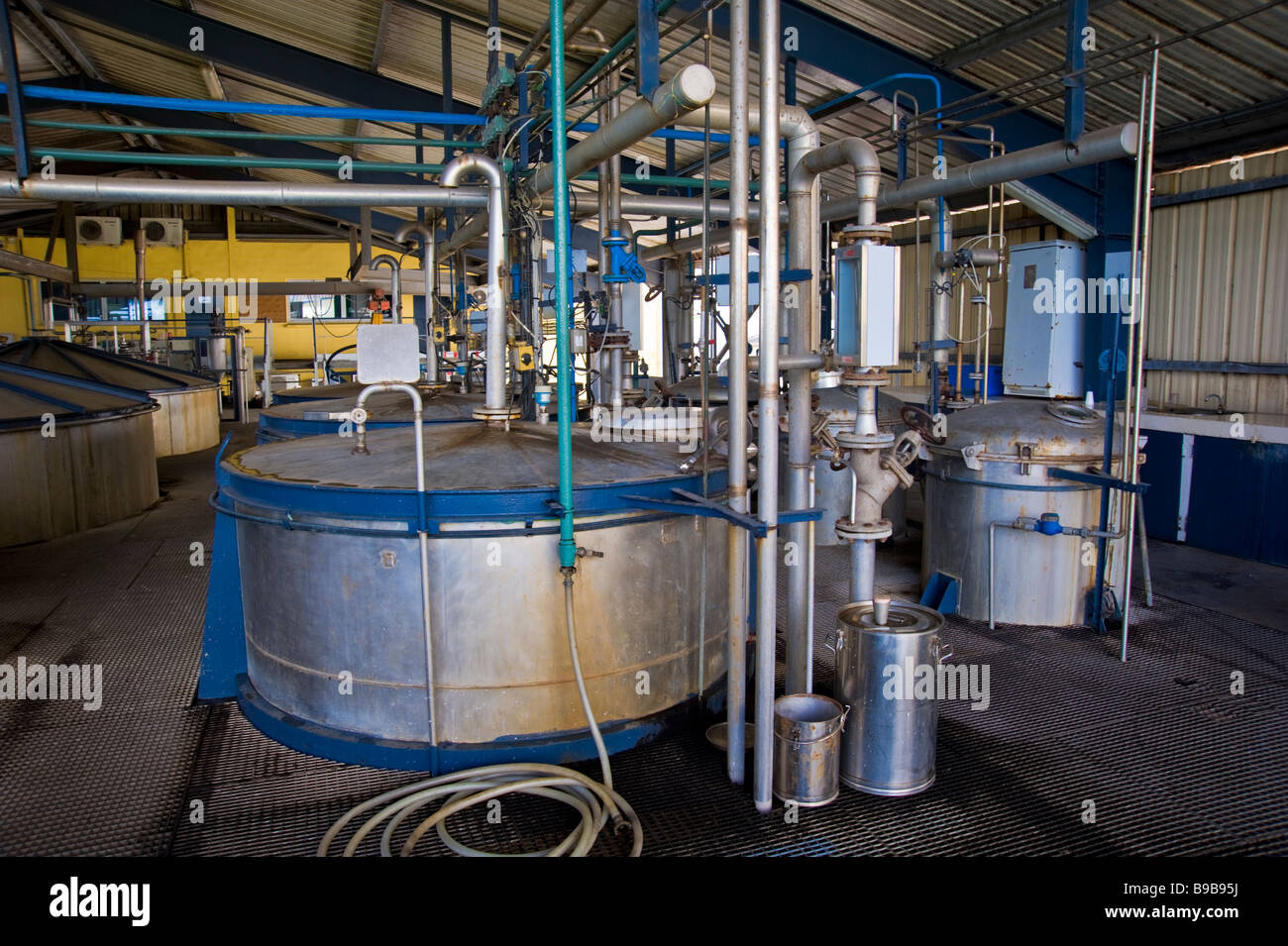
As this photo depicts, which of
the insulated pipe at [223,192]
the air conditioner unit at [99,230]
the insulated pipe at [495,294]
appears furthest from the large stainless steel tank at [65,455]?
the air conditioner unit at [99,230]

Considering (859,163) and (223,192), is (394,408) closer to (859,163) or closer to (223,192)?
(223,192)

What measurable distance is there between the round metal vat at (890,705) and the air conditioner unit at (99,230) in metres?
15.9

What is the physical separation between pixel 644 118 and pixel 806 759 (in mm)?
2495

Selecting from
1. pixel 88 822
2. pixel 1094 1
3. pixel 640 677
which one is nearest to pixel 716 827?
pixel 640 677

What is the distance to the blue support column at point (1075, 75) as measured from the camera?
487cm

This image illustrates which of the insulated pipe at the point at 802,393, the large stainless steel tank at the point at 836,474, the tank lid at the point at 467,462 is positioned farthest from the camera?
the large stainless steel tank at the point at 836,474

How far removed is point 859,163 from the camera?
3291mm

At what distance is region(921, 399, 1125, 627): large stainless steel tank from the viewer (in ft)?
17.2

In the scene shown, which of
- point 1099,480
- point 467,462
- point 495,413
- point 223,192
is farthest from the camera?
point 223,192

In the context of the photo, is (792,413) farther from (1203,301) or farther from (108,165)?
(108,165)

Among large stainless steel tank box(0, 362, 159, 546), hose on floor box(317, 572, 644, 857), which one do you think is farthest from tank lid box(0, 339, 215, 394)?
hose on floor box(317, 572, 644, 857)

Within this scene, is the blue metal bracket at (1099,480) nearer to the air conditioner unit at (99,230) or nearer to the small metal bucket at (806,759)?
the small metal bucket at (806,759)

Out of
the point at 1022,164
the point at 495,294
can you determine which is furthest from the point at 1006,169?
the point at 495,294

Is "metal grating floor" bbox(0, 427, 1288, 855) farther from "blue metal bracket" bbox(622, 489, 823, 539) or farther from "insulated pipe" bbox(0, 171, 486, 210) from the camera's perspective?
"insulated pipe" bbox(0, 171, 486, 210)
